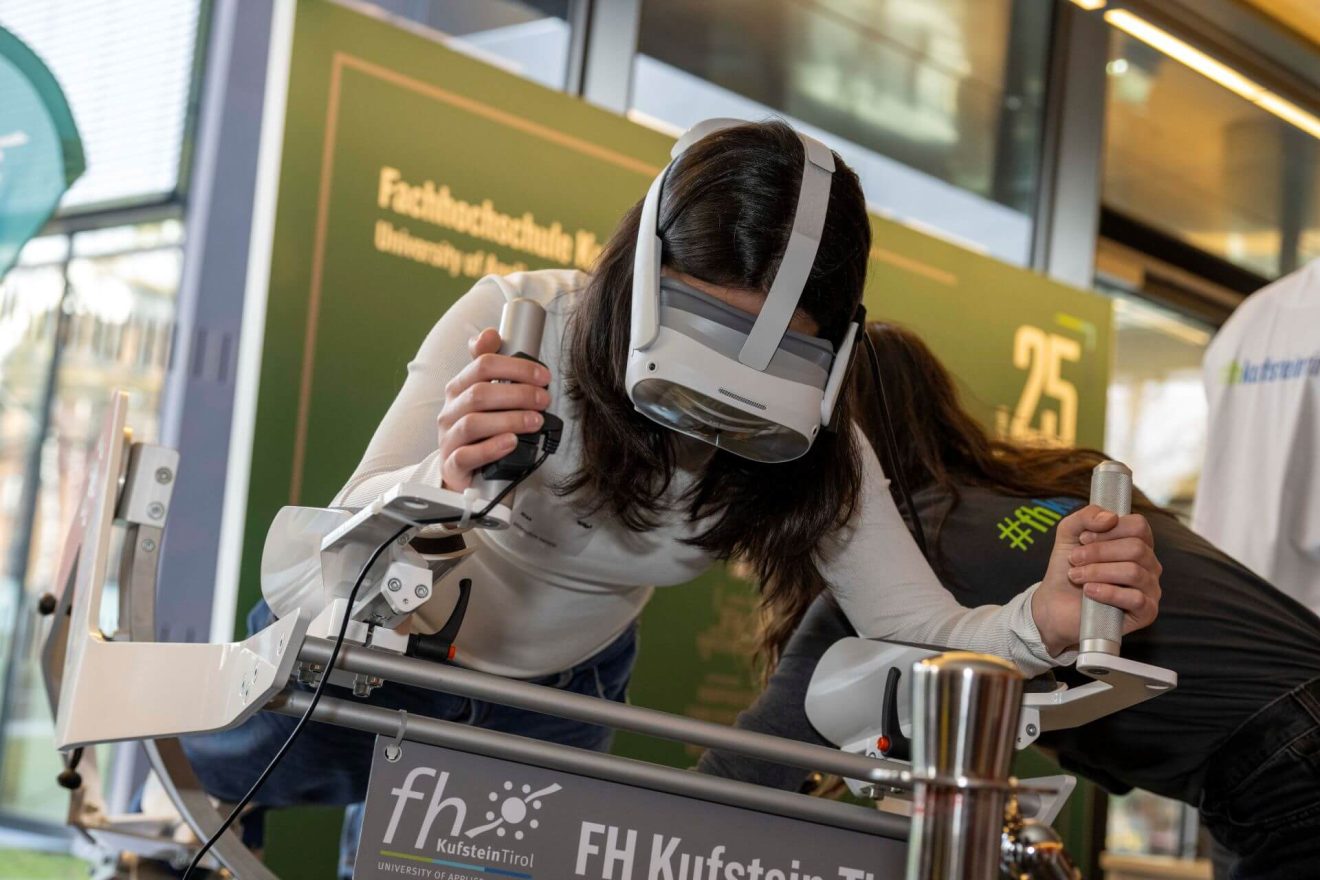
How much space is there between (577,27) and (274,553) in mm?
2624

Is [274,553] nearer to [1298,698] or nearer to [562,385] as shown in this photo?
[562,385]

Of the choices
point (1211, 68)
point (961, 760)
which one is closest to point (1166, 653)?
point (961, 760)

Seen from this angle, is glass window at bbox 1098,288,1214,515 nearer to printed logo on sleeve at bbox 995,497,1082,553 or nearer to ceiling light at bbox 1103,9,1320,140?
ceiling light at bbox 1103,9,1320,140

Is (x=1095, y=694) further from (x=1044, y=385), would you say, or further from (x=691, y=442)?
(x=1044, y=385)

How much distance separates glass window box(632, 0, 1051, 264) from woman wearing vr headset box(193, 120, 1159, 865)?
7.63 feet

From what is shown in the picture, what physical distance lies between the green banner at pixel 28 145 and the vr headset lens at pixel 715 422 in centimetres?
176

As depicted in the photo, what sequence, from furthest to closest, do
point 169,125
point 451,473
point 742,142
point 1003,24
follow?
point 1003,24 → point 169,125 → point 742,142 → point 451,473

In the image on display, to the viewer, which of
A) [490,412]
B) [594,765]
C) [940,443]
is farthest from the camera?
[940,443]

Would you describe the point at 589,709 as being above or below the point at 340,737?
above

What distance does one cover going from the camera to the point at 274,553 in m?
1.27

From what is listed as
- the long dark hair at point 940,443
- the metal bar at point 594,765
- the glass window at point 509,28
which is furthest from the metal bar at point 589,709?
the glass window at point 509,28

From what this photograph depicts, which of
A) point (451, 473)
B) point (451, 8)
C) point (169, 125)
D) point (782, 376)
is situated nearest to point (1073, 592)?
point (782, 376)

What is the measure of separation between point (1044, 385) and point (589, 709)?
3.38 meters

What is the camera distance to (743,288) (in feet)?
4.17
